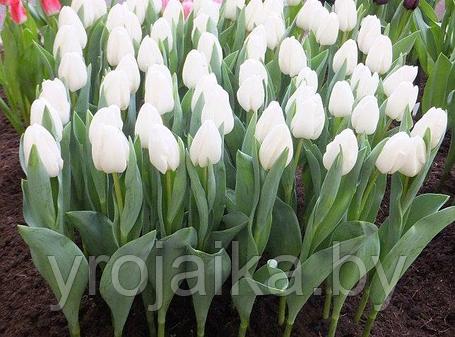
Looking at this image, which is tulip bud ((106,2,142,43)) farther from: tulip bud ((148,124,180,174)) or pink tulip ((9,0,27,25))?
tulip bud ((148,124,180,174))

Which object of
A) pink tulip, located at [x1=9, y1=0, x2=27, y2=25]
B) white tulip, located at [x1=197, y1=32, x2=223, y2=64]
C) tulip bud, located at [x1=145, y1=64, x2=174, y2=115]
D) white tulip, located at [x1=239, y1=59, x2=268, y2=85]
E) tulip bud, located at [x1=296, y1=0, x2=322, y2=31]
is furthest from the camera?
pink tulip, located at [x1=9, y1=0, x2=27, y2=25]

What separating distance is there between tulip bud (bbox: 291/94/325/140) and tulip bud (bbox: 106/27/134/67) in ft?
1.04

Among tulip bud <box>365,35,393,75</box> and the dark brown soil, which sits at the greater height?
tulip bud <box>365,35,393,75</box>

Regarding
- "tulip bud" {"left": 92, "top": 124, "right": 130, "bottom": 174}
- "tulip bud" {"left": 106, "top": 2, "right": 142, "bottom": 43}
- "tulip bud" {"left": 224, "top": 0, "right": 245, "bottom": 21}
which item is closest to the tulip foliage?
"tulip bud" {"left": 92, "top": 124, "right": 130, "bottom": 174}

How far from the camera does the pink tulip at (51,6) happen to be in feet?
4.21

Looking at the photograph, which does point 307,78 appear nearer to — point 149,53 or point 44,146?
point 149,53

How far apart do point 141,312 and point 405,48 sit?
27.1 inches

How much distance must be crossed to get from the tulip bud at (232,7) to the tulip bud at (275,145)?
576 millimetres

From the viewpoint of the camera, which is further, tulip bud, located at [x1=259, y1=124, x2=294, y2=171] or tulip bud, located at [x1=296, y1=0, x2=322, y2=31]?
tulip bud, located at [x1=296, y1=0, x2=322, y2=31]

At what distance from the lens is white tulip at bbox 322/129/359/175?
79 cm

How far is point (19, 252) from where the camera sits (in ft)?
3.87

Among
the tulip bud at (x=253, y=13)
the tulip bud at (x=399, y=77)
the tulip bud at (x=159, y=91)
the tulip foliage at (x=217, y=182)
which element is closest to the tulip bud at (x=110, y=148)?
the tulip foliage at (x=217, y=182)

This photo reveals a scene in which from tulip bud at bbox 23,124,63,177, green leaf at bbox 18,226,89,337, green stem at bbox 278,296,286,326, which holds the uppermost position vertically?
tulip bud at bbox 23,124,63,177

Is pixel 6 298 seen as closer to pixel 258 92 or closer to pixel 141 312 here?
pixel 141 312
